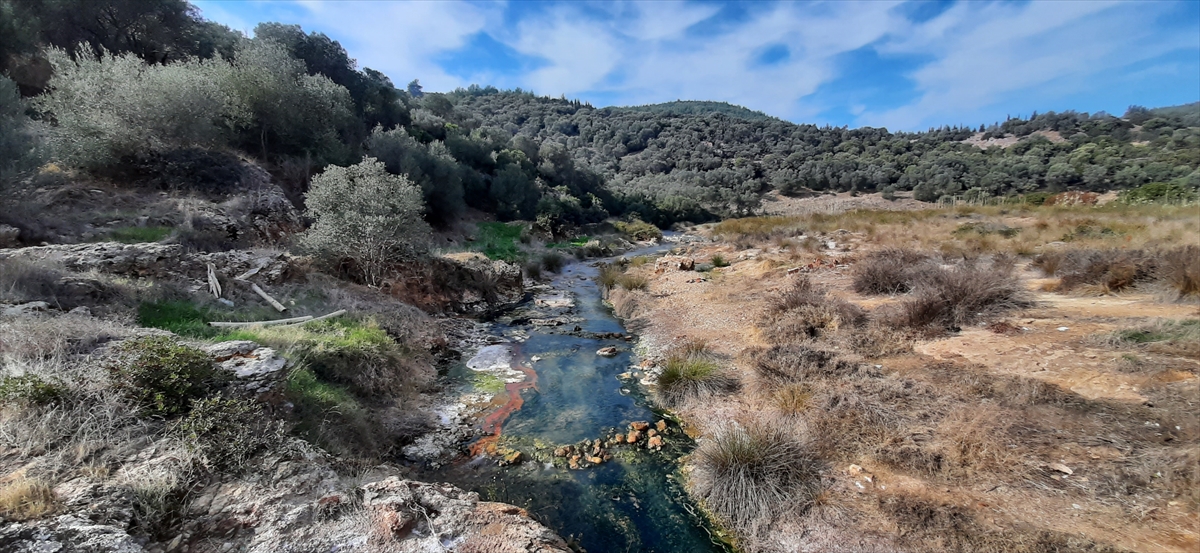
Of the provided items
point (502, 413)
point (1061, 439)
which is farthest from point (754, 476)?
point (502, 413)

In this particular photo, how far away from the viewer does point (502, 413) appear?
8438 millimetres

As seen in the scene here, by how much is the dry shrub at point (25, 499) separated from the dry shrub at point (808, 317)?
34.5 ft

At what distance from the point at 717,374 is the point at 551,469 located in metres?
3.83

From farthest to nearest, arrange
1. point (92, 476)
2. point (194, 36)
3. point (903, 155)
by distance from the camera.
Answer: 1. point (903, 155)
2. point (194, 36)
3. point (92, 476)

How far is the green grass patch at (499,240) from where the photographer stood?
25.7 m

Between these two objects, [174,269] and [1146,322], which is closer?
[1146,322]

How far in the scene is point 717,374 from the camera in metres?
8.66

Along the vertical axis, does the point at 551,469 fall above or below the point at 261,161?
below

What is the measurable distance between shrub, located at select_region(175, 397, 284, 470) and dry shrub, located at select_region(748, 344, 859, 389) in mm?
7547

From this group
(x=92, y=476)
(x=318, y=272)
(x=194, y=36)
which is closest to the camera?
(x=92, y=476)

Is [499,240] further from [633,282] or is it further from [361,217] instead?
[361,217]

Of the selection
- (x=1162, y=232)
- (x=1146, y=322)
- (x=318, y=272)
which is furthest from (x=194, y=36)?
(x=1162, y=232)

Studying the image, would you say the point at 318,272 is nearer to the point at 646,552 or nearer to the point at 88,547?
the point at 88,547

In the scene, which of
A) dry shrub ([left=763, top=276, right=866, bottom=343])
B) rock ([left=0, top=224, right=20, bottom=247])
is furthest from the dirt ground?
rock ([left=0, top=224, right=20, bottom=247])
